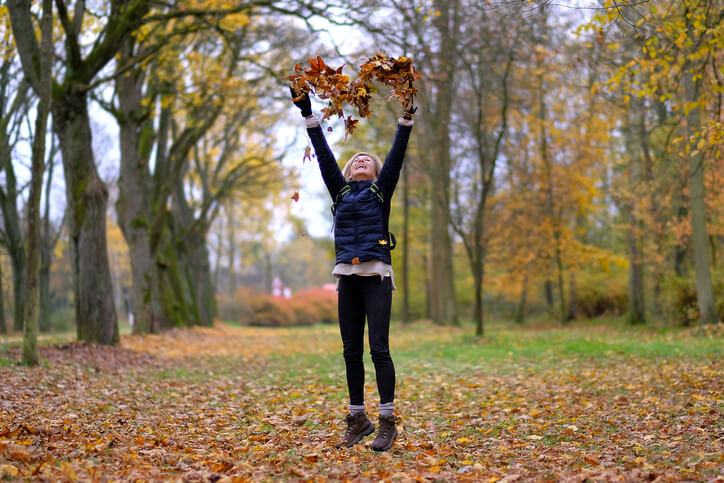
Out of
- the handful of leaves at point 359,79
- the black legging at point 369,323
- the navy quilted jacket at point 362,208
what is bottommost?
the black legging at point 369,323

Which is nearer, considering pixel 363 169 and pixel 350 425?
pixel 350 425

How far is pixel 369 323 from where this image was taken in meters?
4.33

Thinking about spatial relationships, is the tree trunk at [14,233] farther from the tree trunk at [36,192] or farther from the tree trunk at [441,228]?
the tree trunk at [441,228]

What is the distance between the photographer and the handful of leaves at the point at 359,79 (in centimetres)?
452

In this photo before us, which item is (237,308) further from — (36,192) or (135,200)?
(36,192)

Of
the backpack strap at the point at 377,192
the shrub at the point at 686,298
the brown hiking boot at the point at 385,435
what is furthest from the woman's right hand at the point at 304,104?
the shrub at the point at 686,298

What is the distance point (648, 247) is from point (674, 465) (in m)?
16.3

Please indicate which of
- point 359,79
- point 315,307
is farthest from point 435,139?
point 315,307

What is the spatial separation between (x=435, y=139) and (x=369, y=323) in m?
16.5

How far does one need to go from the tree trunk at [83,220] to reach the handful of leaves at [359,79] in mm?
7447

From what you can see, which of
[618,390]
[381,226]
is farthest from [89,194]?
[618,390]

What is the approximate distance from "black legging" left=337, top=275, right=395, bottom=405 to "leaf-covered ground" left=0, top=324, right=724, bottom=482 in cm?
49

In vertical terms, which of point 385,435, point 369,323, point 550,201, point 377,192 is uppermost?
point 550,201

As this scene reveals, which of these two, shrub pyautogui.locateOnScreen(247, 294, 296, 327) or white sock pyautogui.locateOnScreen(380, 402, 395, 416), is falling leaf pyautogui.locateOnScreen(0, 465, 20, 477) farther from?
shrub pyautogui.locateOnScreen(247, 294, 296, 327)
